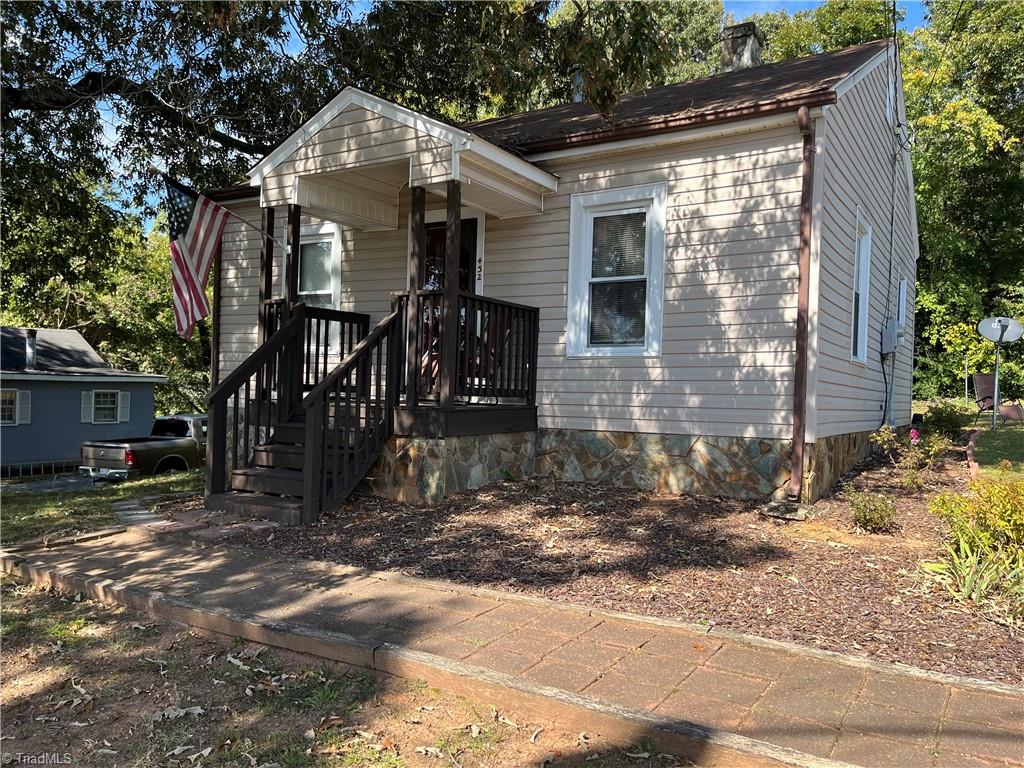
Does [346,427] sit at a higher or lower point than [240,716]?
higher

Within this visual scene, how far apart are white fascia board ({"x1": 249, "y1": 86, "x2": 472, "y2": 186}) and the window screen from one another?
204cm

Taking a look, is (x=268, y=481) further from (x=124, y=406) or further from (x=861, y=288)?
(x=124, y=406)

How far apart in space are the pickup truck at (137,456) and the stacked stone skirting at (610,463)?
9.31m

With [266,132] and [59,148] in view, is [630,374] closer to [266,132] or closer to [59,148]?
[266,132]

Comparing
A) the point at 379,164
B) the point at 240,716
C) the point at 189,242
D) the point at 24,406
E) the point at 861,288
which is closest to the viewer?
the point at 240,716

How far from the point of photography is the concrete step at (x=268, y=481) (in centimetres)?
697

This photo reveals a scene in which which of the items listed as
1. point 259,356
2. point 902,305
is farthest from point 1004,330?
point 259,356

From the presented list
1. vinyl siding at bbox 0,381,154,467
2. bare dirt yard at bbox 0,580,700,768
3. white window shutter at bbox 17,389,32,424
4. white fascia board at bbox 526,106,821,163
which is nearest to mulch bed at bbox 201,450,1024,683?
bare dirt yard at bbox 0,580,700,768

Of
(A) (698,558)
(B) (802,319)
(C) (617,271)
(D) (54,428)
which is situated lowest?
(D) (54,428)

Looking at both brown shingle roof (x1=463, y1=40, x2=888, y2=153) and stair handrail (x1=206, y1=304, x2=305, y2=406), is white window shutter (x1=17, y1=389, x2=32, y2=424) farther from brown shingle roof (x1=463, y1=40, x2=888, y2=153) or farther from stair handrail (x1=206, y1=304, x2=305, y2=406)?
brown shingle roof (x1=463, y1=40, x2=888, y2=153)

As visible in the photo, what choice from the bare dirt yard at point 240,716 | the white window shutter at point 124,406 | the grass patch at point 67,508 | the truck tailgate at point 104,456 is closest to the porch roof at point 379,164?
the grass patch at point 67,508

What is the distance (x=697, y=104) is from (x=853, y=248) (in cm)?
247

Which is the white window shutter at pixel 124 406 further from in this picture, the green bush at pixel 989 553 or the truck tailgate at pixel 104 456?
the green bush at pixel 989 553

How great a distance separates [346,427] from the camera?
6570mm
